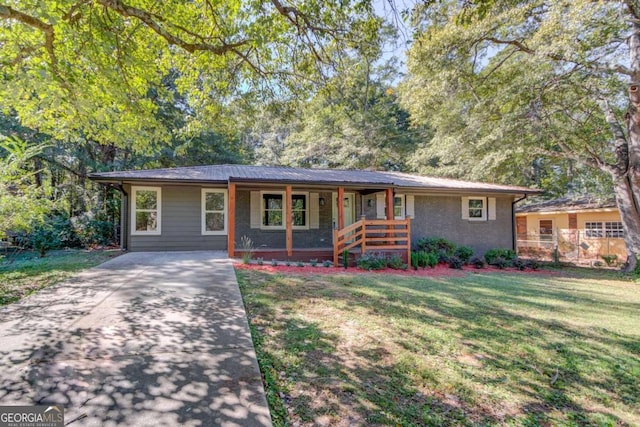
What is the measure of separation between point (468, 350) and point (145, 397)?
339 cm

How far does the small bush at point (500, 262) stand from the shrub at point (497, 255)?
5 centimetres

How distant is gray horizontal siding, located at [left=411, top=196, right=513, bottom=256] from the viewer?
12.6 metres

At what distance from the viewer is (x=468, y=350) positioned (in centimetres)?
376

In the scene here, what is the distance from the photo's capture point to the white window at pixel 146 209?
10.2 m

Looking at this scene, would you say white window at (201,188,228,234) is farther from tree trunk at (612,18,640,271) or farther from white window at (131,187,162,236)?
tree trunk at (612,18,640,271)

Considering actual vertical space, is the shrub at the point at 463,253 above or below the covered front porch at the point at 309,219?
below

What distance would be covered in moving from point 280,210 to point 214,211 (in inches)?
92.3

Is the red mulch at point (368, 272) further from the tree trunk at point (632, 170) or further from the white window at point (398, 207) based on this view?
the tree trunk at point (632, 170)

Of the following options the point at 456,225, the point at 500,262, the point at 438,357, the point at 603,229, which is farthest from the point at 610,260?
the point at 438,357

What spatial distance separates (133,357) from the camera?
9.95 ft

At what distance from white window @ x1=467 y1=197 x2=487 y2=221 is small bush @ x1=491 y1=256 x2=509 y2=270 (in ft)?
6.14

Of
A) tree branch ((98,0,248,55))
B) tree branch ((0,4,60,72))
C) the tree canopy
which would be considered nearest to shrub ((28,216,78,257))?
tree branch ((0,4,60,72))

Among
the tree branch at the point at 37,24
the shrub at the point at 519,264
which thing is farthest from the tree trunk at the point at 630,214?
the tree branch at the point at 37,24

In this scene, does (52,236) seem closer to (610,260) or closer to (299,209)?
(299,209)
